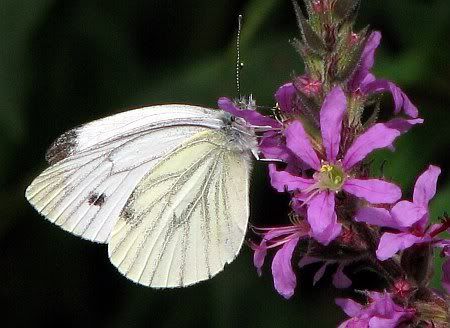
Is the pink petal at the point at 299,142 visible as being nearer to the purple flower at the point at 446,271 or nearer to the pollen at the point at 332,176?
the pollen at the point at 332,176

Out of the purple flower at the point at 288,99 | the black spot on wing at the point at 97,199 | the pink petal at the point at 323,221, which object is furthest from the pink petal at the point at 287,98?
the black spot on wing at the point at 97,199

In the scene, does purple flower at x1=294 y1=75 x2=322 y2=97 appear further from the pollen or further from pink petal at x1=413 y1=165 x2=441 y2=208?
pink petal at x1=413 y1=165 x2=441 y2=208

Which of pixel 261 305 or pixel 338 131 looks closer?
pixel 338 131

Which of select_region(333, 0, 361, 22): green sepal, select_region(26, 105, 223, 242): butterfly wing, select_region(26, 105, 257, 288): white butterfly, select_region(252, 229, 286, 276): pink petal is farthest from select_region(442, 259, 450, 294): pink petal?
select_region(26, 105, 223, 242): butterfly wing

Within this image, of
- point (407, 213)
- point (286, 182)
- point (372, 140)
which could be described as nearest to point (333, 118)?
point (372, 140)

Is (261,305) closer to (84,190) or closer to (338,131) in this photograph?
(84,190)

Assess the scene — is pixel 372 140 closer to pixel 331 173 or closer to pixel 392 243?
pixel 331 173

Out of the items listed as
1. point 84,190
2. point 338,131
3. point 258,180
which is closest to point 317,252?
point 338,131
